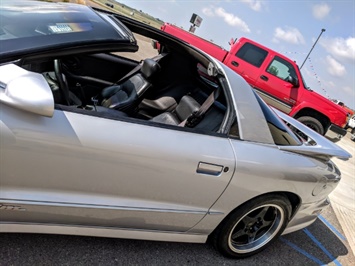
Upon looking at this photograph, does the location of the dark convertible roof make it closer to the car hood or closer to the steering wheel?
the steering wheel

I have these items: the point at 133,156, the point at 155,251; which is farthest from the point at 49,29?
the point at 155,251

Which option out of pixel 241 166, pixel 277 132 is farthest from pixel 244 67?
pixel 241 166

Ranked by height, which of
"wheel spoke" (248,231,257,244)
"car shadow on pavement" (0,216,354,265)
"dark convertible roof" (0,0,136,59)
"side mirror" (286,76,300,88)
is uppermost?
"dark convertible roof" (0,0,136,59)

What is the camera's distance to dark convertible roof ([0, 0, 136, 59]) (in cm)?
167

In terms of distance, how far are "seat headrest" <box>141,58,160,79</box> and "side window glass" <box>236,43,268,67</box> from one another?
603cm

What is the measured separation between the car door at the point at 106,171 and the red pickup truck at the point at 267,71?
6820mm

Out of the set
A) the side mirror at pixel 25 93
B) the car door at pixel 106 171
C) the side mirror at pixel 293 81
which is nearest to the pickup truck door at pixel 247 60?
the side mirror at pixel 293 81

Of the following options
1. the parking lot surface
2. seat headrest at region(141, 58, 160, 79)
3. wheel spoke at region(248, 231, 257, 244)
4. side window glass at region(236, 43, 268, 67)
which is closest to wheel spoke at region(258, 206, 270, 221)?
wheel spoke at region(248, 231, 257, 244)

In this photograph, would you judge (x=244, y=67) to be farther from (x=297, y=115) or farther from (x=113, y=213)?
(x=113, y=213)

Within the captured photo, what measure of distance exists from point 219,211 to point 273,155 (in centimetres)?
57

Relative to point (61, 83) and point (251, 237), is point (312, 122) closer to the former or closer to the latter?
point (251, 237)

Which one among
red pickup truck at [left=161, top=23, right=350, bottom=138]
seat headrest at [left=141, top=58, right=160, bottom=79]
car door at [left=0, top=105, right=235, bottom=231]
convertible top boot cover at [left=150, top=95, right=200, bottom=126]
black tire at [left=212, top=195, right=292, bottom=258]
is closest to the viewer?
car door at [left=0, top=105, right=235, bottom=231]

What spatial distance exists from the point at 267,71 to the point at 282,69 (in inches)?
17.9

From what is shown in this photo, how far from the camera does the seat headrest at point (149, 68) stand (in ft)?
10.1
